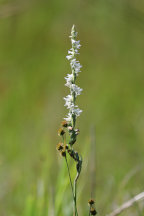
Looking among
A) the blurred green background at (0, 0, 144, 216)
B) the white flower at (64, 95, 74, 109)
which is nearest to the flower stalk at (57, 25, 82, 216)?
the white flower at (64, 95, 74, 109)

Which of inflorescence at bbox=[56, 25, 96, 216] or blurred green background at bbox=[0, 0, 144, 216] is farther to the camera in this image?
blurred green background at bbox=[0, 0, 144, 216]

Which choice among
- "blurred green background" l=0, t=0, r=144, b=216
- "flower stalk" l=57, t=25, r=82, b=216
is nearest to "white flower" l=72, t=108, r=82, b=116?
"flower stalk" l=57, t=25, r=82, b=216

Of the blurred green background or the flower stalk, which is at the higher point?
the blurred green background

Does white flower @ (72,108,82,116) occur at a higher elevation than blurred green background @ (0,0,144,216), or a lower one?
lower

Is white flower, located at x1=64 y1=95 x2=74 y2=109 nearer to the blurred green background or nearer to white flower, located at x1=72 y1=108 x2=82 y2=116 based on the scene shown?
white flower, located at x1=72 y1=108 x2=82 y2=116

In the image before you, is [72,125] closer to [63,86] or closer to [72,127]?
[72,127]

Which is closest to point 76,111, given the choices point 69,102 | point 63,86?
point 69,102

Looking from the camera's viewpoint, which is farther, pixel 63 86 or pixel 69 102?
pixel 63 86

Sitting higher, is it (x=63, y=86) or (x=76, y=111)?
(x=63, y=86)

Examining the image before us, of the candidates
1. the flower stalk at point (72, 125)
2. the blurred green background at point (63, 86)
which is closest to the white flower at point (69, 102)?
the flower stalk at point (72, 125)

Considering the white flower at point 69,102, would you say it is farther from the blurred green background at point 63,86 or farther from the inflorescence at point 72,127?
the blurred green background at point 63,86
